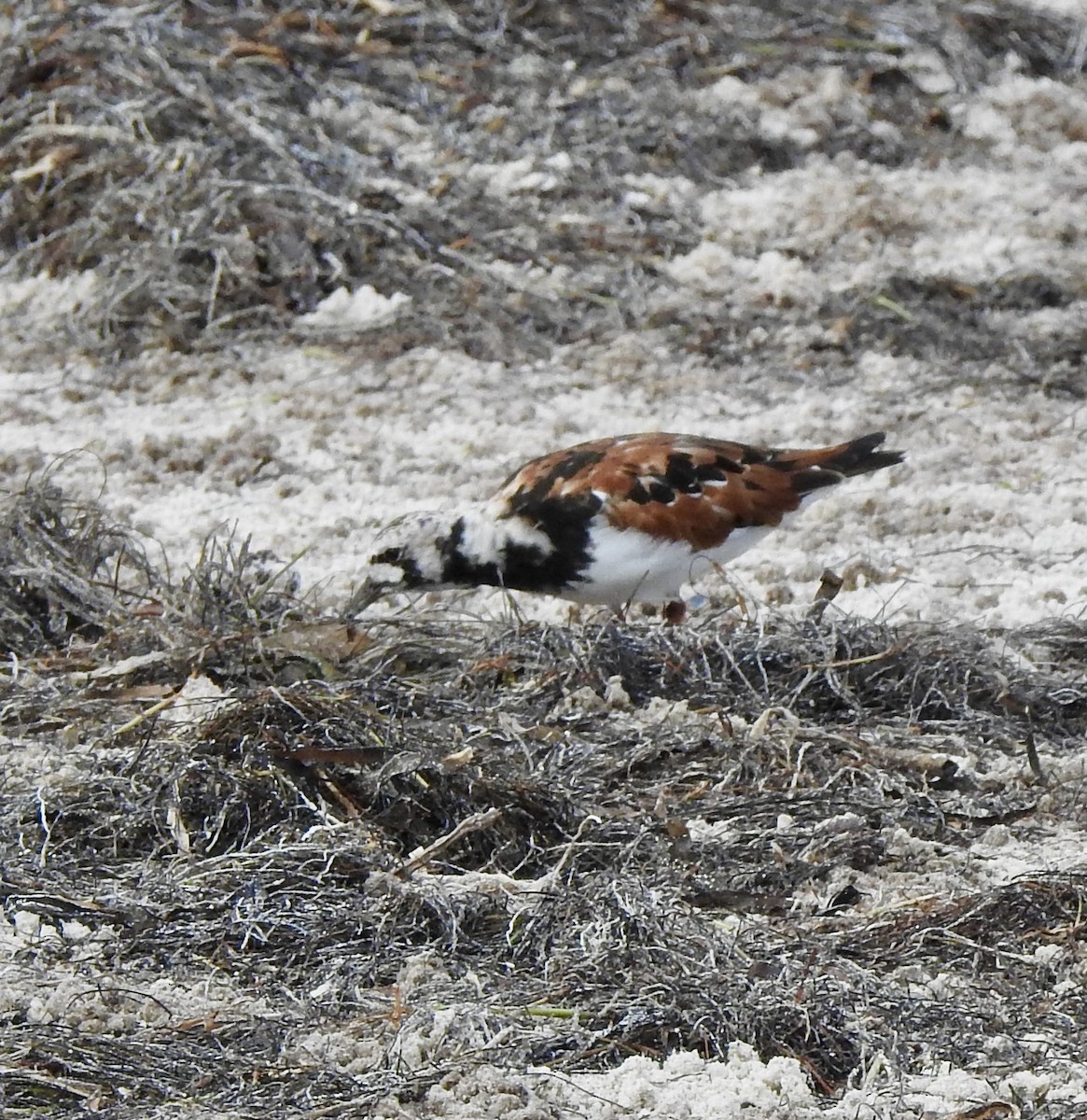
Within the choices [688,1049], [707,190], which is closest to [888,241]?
[707,190]

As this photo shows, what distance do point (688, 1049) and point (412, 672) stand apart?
151 cm

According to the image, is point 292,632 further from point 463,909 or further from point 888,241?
point 888,241

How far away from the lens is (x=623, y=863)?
2.89m

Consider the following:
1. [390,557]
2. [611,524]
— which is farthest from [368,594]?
[611,524]

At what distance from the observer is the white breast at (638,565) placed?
388 cm

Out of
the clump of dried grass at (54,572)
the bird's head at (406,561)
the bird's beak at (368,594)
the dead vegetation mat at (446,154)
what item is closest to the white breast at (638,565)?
the bird's head at (406,561)

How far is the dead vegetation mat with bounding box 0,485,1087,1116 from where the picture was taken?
7.82ft

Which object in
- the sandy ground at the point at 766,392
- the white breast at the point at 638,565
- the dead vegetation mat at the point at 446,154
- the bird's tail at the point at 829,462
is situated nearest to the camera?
the white breast at the point at 638,565

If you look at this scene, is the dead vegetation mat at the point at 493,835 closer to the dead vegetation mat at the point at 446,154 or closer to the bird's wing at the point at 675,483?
the bird's wing at the point at 675,483

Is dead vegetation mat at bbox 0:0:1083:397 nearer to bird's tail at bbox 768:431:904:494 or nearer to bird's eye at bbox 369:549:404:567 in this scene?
bird's tail at bbox 768:431:904:494

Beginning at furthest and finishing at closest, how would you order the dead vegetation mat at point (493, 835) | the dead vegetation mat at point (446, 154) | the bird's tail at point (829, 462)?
the dead vegetation mat at point (446, 154) < the bird's tail at point (829, 462) < the dead vegetation mat at point (493, 835)

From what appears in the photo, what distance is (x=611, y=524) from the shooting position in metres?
3.87

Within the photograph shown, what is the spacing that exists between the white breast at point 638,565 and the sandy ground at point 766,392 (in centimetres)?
15

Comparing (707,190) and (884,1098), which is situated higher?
(884,1098)
